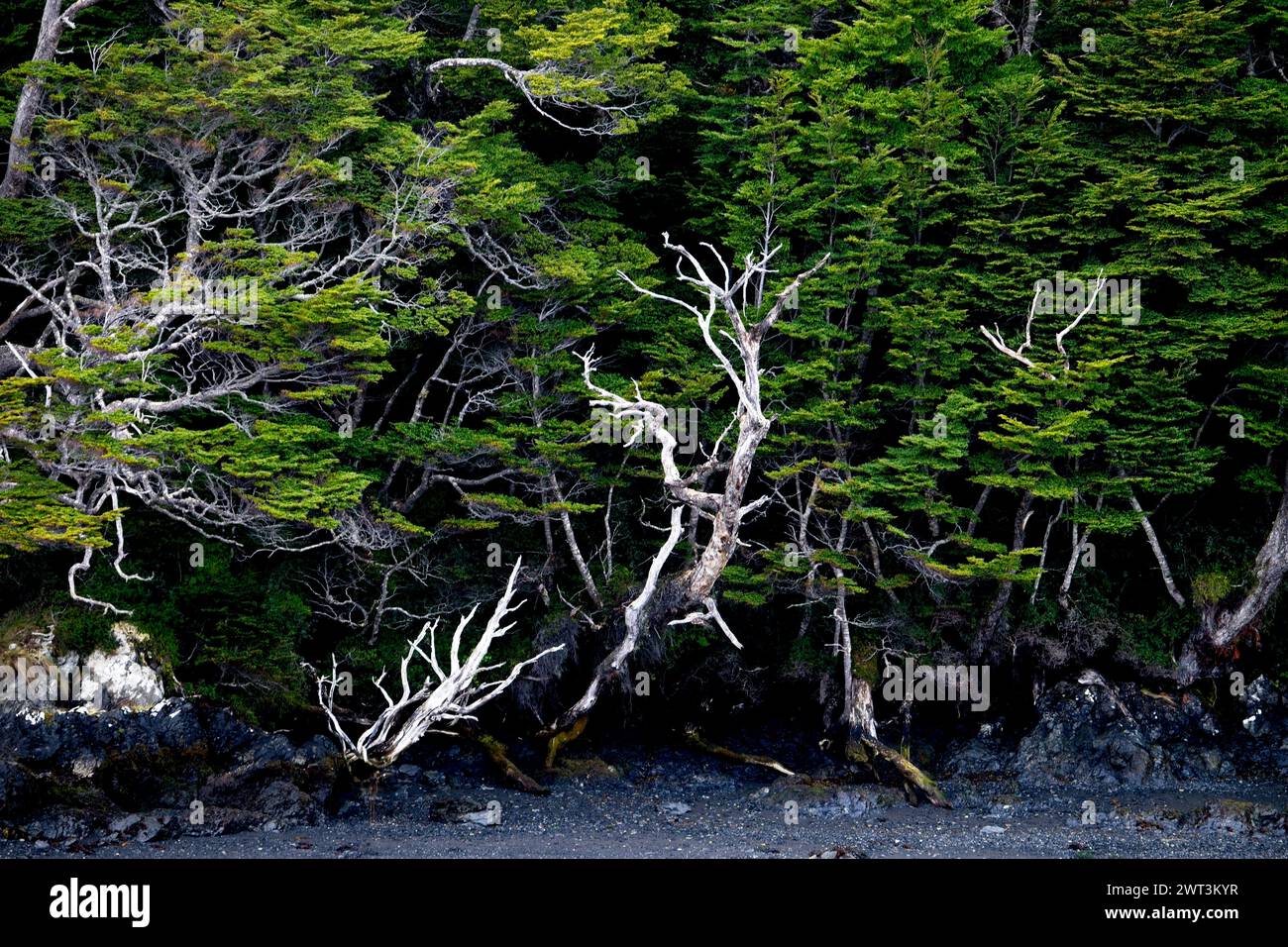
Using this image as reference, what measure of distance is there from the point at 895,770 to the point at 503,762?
210 inches

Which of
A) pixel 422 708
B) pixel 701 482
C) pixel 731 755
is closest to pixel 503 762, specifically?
pixel 422 708

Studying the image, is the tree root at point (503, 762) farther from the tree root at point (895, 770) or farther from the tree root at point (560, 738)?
the tree root at point (895, 770)

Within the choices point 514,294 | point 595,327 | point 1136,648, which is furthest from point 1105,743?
point 514,294

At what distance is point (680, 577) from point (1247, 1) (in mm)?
11820

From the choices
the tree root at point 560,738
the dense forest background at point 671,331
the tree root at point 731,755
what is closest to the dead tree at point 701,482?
the tree root at point 560,738

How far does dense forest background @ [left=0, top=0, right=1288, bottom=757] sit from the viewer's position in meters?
17.0

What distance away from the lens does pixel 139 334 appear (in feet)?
52.0

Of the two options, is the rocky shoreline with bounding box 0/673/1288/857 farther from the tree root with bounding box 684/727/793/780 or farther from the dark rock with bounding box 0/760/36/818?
the tree root with bounding box 684/727/793/780

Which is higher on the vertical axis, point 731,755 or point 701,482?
point 701,482

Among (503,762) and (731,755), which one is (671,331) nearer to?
(731,755)

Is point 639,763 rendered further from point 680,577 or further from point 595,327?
point 595,327

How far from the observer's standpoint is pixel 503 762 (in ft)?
57.8

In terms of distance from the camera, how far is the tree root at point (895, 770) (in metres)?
17.1

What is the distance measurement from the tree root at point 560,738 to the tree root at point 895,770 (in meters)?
3.80
